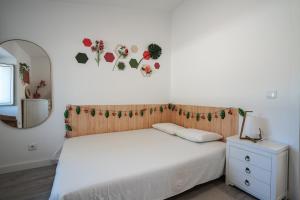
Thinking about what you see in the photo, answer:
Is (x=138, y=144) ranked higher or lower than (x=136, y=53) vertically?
lower

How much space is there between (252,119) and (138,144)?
1.35 m

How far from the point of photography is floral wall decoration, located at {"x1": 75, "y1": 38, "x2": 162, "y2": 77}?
8.63 feet

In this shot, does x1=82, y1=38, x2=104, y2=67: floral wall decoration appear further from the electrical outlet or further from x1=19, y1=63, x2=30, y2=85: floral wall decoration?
the electrical outlet

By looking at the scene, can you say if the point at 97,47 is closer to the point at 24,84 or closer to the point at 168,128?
the point at 24,84

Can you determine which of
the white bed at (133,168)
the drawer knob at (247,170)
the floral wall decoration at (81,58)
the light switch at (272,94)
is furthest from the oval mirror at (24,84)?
the light switch at (272,94)

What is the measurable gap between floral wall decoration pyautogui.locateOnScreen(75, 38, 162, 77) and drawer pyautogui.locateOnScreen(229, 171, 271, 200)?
2.11 metres

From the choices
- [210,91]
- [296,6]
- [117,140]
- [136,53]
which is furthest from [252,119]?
[136,53]

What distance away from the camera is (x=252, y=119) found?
5.85ft

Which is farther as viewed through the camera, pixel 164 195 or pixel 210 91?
pixel 210 91

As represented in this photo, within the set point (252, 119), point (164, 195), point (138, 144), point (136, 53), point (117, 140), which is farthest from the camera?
point (136, 53)

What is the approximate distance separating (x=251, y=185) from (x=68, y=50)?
296cm

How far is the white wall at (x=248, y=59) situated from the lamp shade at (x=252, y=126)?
0.43ft

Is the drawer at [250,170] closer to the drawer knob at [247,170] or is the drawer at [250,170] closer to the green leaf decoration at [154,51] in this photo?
the drawer knob at [247,170]

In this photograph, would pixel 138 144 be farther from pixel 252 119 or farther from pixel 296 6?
pixel 296 6
